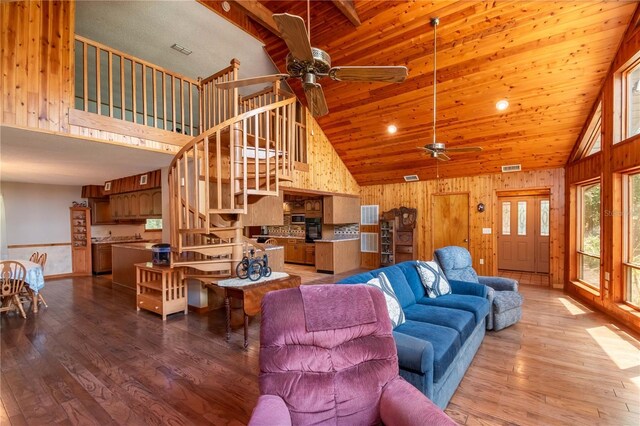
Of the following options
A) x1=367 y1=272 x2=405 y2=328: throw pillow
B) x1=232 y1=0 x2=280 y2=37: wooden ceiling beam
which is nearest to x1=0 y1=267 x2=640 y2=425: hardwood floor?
x1=367 y1=272 x2=405 y2=328: throw pillow

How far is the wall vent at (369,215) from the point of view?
26.7 ft

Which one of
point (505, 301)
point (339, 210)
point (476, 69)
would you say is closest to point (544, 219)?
point (476, 69)

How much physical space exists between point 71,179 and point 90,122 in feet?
13.8

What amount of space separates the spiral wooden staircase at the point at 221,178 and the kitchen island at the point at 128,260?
76.9 inches

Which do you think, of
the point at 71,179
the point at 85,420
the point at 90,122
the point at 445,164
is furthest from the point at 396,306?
the point at 71,179

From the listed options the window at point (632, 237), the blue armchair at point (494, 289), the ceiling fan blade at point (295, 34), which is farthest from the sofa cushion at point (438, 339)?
the window at point (632, 237)

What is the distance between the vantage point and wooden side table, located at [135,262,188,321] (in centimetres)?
421

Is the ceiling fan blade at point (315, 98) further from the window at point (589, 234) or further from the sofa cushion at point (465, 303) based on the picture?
the window at point (589, 234)

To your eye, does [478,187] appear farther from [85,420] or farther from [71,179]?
[71,179]

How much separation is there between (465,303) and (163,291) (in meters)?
3.87

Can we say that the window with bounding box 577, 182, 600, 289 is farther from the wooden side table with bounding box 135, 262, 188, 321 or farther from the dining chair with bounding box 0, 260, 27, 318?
the dining chair with bounding box 0, 260, 27, 318

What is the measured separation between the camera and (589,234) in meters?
5.14

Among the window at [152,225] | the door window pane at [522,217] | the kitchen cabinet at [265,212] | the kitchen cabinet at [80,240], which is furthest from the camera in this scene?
the window at [152,225]

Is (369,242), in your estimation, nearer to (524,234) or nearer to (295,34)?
(524,234)
